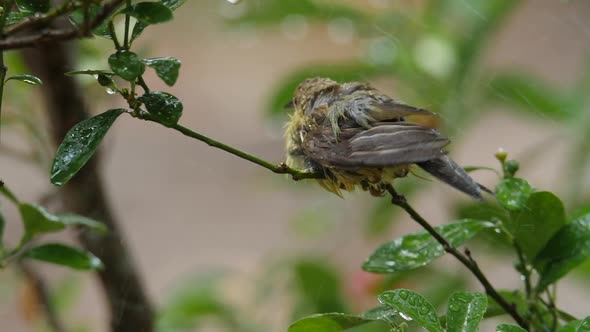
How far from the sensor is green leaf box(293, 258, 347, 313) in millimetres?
1204

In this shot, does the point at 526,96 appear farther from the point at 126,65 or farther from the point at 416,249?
the point at 126,65

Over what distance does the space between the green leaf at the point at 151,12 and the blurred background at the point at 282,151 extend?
34 centimetres

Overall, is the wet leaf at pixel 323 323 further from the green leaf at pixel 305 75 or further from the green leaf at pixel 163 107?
the green leaf at pixel 305 75

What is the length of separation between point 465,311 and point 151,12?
270 mm

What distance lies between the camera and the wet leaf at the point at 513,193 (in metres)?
0.57

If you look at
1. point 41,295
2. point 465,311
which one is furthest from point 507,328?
point 41,295

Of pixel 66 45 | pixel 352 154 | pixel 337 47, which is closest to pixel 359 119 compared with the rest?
pixel 352 154

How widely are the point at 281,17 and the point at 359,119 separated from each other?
838 millimetres

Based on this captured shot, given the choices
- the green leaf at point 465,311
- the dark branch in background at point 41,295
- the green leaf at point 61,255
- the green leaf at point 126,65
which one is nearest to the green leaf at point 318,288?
the dark branch in background at point 41,295

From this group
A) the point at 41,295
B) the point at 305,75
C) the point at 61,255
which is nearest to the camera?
the point at 61,255

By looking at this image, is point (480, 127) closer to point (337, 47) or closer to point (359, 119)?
point (337, 47)

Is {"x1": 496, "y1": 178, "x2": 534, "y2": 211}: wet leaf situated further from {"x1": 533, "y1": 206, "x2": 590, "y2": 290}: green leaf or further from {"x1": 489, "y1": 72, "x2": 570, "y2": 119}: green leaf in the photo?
{"x1": 489, "y1": 72, "x2": 570, "y2": 119}: green leaf

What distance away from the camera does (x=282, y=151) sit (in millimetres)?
1721

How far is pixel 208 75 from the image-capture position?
3416 millimetres
